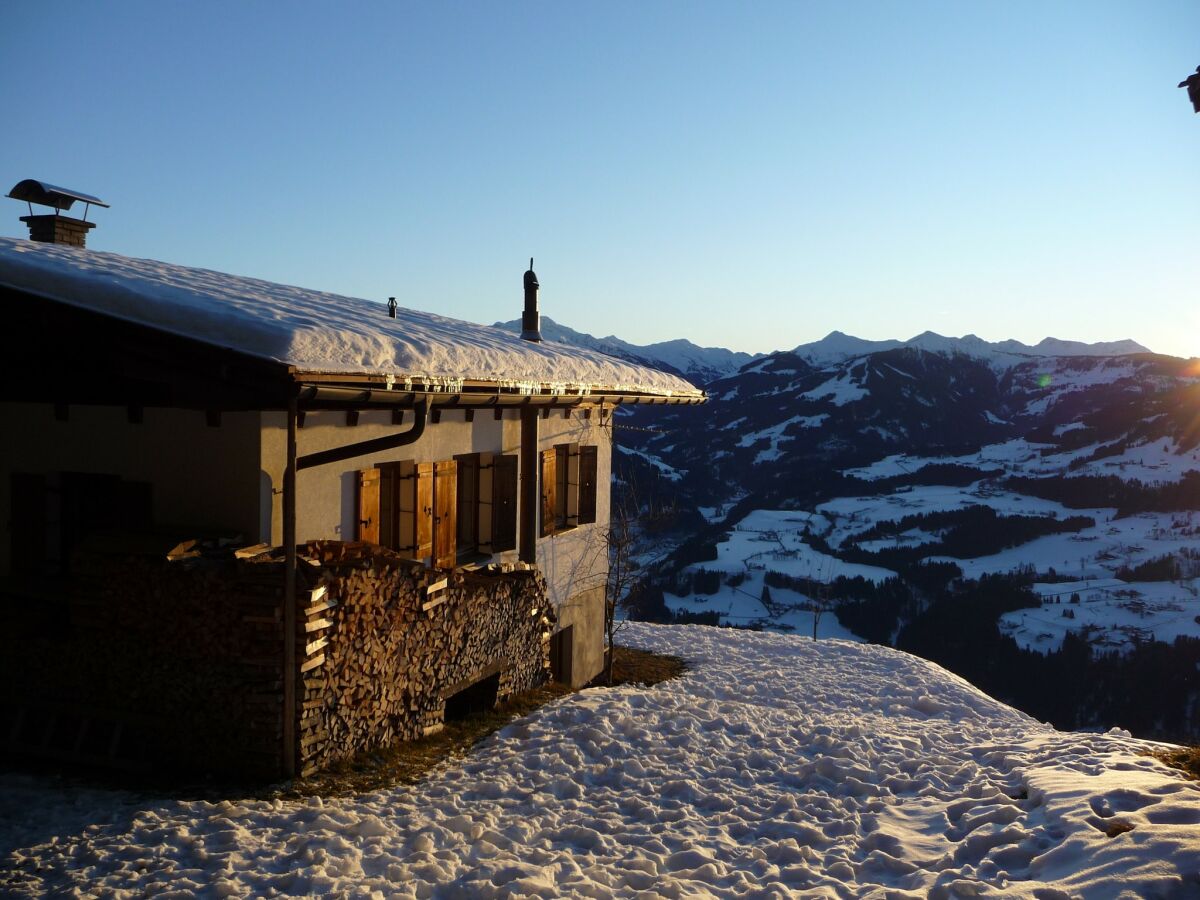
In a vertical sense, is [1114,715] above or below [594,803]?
below

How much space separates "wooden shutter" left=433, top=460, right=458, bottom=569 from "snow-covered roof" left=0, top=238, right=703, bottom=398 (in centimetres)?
148

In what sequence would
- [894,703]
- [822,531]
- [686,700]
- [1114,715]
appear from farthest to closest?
[822,531], [1114,715], [894,703], [686,700]

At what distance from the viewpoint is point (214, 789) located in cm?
649

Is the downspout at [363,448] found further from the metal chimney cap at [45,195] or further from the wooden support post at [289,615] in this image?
the metal chimney cap at [45,195]

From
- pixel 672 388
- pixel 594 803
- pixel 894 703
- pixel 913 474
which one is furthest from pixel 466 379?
pixel 913 474

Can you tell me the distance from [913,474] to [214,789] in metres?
181

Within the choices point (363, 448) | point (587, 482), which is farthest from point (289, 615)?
point (587, 482)

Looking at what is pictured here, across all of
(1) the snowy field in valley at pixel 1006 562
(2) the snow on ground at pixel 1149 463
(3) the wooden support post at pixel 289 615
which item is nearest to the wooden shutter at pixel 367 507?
(3) the wooden support post at pixel 289 615

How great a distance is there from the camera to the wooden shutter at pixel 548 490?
499 inches

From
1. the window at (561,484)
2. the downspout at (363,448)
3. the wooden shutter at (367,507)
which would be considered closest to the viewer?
the downspout at (363,448)

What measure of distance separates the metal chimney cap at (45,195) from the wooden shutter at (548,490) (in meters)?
6.99

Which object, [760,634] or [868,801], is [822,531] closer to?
[760,634]

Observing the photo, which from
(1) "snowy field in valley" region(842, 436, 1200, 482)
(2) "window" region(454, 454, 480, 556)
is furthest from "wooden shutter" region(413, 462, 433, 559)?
(1) "snowy field in valley" region(842, 436, 1200, 482)

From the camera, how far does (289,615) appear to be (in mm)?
6547
